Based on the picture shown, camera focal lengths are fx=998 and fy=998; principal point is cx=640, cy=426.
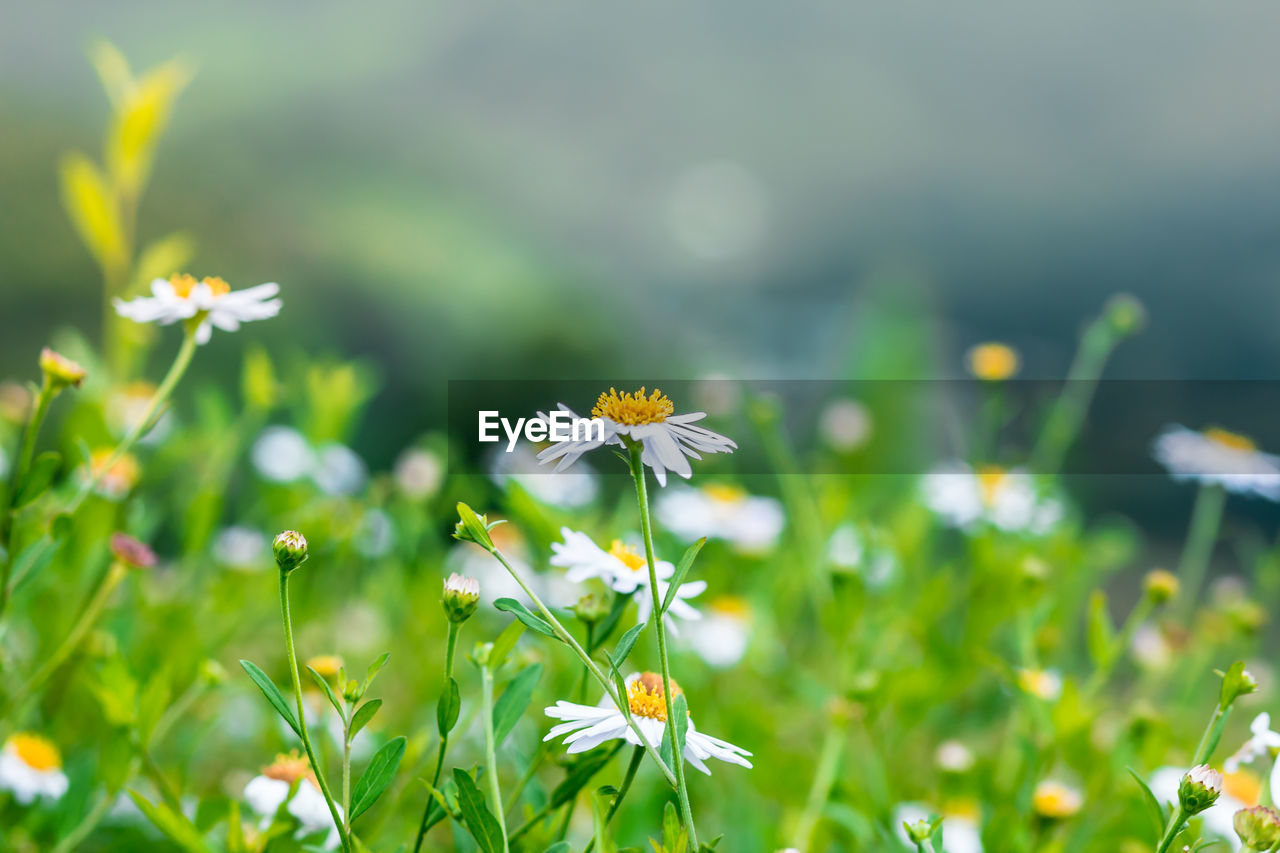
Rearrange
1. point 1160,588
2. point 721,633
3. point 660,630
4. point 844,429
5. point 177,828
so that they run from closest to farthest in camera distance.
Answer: point 660,630 < point 177,828 < point 1160,588 < point 721,633 < point 844,429

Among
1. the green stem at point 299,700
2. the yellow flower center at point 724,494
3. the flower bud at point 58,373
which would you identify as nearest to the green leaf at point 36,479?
the flower bud at point 58,373

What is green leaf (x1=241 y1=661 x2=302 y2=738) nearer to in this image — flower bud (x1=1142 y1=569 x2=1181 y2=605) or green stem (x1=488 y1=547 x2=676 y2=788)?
green stem (x1=488 y1=547 x2=676 y2=788)

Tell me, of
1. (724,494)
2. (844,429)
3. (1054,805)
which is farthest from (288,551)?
(844,429)

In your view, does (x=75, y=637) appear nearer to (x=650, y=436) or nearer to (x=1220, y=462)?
(x=650, y=436)

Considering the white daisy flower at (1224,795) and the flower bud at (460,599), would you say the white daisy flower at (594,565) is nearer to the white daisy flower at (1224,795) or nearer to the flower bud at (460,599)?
the flower bud at (460,599)

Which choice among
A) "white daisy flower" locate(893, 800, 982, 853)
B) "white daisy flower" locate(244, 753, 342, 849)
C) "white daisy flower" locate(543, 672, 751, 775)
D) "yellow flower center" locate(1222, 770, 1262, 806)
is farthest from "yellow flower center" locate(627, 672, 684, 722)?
"yellow flower center" locate(1222, 770, 1262, 806)

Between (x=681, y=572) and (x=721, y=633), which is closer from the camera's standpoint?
(x=681, y=572)

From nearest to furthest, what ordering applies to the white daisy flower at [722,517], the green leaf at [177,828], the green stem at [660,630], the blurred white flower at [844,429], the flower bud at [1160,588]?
the green stem at [660,630] < the green leaf at [177,828] < the flower bud at [1160,588] < the white daisy flower at [722,517] < the blurred white flower at [844,429]

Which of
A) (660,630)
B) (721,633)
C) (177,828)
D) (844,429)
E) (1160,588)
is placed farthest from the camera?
(844,429)
